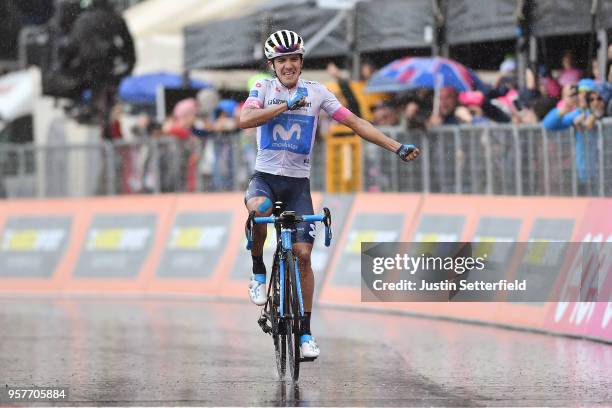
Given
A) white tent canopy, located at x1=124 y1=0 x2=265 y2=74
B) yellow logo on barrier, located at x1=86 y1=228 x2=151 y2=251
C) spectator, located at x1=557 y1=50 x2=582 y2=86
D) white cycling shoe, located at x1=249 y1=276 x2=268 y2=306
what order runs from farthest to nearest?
white tent canopy, located at x1=124 y1=0 x2=265 y2=74 < yellow logo on barrier, located at x1=86 y1=228 x2=151 y2=251 < spectator, located at x1=557 y1=50 x2=582 y2=86 < white cycling shoe, located at x1=249 y1=276 x2=268 y2=306

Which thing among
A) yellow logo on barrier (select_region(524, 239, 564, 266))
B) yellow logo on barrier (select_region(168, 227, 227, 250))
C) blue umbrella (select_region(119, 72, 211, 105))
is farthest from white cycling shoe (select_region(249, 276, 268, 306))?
blue umbrella (select_region(119, 72, 211, 105))

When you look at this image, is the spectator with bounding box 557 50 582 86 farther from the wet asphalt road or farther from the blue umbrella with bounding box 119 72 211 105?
the blue umbrella with bounding box 119 72 211 105

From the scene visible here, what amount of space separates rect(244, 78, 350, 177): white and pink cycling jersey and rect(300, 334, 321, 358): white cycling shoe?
1172 mm

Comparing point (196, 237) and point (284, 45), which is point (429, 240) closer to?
point (196, 237)

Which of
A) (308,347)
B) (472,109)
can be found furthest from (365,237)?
(308,347)

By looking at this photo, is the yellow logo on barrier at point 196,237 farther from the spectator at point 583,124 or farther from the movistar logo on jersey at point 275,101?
the movistar logo on jersey at point 275,101

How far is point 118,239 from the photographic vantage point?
20.7m

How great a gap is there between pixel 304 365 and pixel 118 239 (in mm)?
9341

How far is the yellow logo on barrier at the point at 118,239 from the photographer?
67.6 feet

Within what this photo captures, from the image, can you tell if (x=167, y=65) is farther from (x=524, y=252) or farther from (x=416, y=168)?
(x=524, y=252)

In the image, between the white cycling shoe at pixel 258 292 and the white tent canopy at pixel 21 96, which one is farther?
the white tent canopy at pixel 21 96

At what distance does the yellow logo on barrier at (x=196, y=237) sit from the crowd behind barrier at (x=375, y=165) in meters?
0.74

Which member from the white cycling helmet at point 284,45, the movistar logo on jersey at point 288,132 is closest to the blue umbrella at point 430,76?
the movistar logo on jersey at point 288,132

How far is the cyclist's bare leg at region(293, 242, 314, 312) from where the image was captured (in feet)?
34.7
